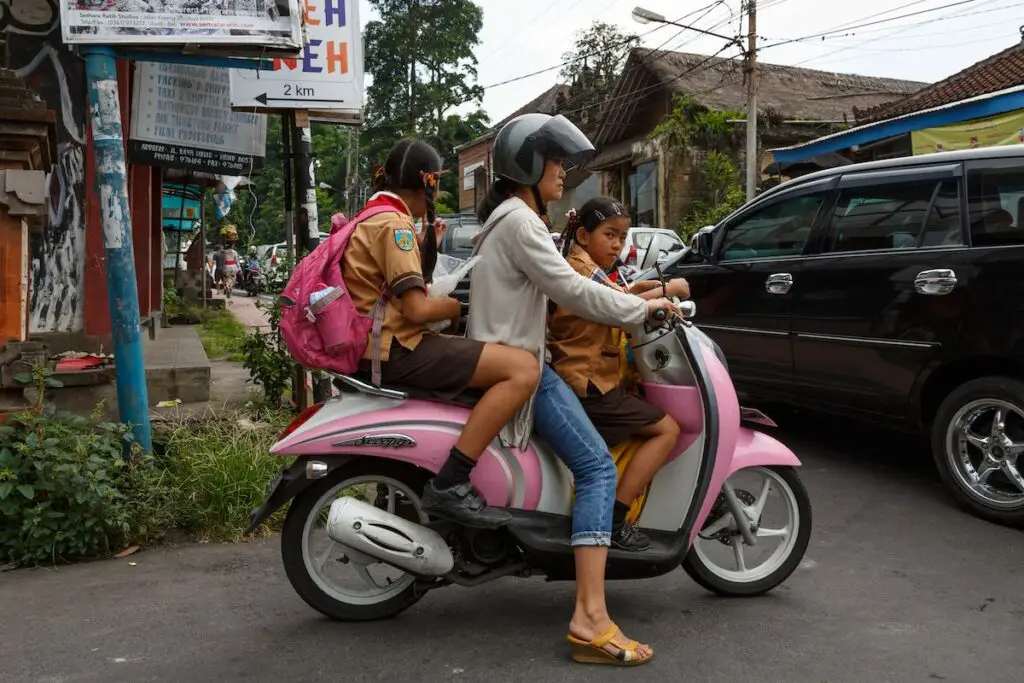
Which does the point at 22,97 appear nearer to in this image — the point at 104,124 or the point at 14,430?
the point at 104,124

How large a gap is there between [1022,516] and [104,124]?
4997 millimetres

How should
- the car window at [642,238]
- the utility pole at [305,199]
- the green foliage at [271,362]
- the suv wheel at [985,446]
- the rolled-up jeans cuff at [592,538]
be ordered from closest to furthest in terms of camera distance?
the rolled-up jeans cuff at [592,538] < the suv wheel at [985,446] < the utility pole at [305,199] < the green foliage at [271,362] < the car window at [642,238]

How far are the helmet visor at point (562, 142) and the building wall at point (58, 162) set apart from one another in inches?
185

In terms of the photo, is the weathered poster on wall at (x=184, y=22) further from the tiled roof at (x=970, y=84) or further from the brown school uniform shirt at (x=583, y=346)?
the tiled roof at (x=970, y=84)

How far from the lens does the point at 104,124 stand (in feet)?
15.5

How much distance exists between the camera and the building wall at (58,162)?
6520mm

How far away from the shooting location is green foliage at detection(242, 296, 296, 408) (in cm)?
615

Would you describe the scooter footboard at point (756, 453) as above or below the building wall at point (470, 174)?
below

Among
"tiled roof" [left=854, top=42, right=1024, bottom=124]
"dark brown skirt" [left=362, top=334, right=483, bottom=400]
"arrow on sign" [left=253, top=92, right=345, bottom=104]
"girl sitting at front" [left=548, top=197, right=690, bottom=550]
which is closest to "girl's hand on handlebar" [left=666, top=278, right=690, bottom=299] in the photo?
"girl sitting at front" [left=548, top=197, right=690, bottom=550]

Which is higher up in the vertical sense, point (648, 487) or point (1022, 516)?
point (648, 487)

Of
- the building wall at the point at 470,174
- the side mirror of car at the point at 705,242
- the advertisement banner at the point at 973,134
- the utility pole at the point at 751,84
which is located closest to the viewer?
the side mirror of car at the point at 705,242

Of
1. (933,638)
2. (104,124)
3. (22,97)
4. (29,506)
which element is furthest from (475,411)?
(22,97)

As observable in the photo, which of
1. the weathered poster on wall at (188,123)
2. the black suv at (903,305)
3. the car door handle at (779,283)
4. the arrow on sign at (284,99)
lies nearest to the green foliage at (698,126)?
the weathered poster on wall at (188,123)

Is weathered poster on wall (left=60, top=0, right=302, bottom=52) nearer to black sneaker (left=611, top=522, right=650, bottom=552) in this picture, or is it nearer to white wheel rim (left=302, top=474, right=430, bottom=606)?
white wheel rim (left=302, top=474, right=430, bottom=606)
